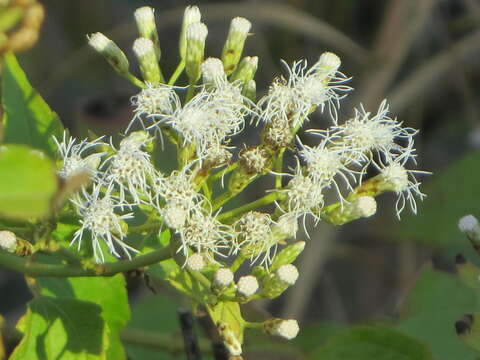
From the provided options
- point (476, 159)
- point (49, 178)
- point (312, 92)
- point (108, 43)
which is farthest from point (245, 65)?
point (476, 159)

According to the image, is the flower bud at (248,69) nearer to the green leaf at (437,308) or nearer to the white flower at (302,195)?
the white flower at (302,195)

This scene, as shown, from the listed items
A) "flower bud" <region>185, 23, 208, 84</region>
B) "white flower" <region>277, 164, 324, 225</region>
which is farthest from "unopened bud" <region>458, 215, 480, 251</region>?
"flower bud" <region>185, 23, 208, 84</region>

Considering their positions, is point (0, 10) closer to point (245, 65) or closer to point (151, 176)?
point (151, 176)

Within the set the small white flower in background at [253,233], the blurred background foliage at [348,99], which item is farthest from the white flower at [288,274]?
the blurred background foliage at [348,99]

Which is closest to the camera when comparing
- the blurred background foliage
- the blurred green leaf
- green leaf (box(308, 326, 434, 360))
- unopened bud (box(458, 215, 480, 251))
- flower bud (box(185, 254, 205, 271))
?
flower bud (box(185, 254, 205, 271))

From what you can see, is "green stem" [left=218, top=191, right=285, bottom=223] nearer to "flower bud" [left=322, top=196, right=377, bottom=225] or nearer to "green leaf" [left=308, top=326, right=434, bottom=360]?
"flower bud" [left=322, top=196, right=377, bottom=225]
